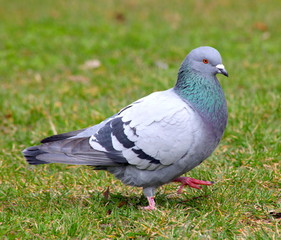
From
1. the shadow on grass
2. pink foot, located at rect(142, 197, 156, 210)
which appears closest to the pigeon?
pink foot, located at rect(142, 197, 156, 210)

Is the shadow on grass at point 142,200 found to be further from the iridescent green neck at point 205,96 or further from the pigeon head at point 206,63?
the pigeon head at point 206,63

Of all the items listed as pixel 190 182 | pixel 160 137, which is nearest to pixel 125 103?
pixel 190 182

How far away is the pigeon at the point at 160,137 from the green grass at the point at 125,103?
28cm

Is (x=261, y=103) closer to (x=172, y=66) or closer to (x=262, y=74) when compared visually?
(x=262, y=74)

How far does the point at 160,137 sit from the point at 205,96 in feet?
1.48

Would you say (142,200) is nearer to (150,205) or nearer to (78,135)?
(150,205)

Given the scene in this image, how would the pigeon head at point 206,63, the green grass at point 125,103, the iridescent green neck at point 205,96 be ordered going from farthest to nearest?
the pigeon head at point 206,63 → the iridescent green neck at point 205,96 → the green grass at point 125,103

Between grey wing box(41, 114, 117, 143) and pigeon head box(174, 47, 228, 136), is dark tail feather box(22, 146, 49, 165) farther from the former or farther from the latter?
pigeon head box(174, 47, 228, 136)

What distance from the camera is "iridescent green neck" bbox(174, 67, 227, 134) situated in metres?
3.54

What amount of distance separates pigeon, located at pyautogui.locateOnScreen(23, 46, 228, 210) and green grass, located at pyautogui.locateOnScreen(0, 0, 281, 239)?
11.2 inches

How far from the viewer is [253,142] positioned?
468 centimetres

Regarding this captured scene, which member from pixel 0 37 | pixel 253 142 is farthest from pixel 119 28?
pixel 253 142

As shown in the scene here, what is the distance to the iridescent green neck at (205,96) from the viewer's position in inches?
140

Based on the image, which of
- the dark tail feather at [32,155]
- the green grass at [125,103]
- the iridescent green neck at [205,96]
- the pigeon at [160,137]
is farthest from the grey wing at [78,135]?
the iridescent green neck at [205,96]
